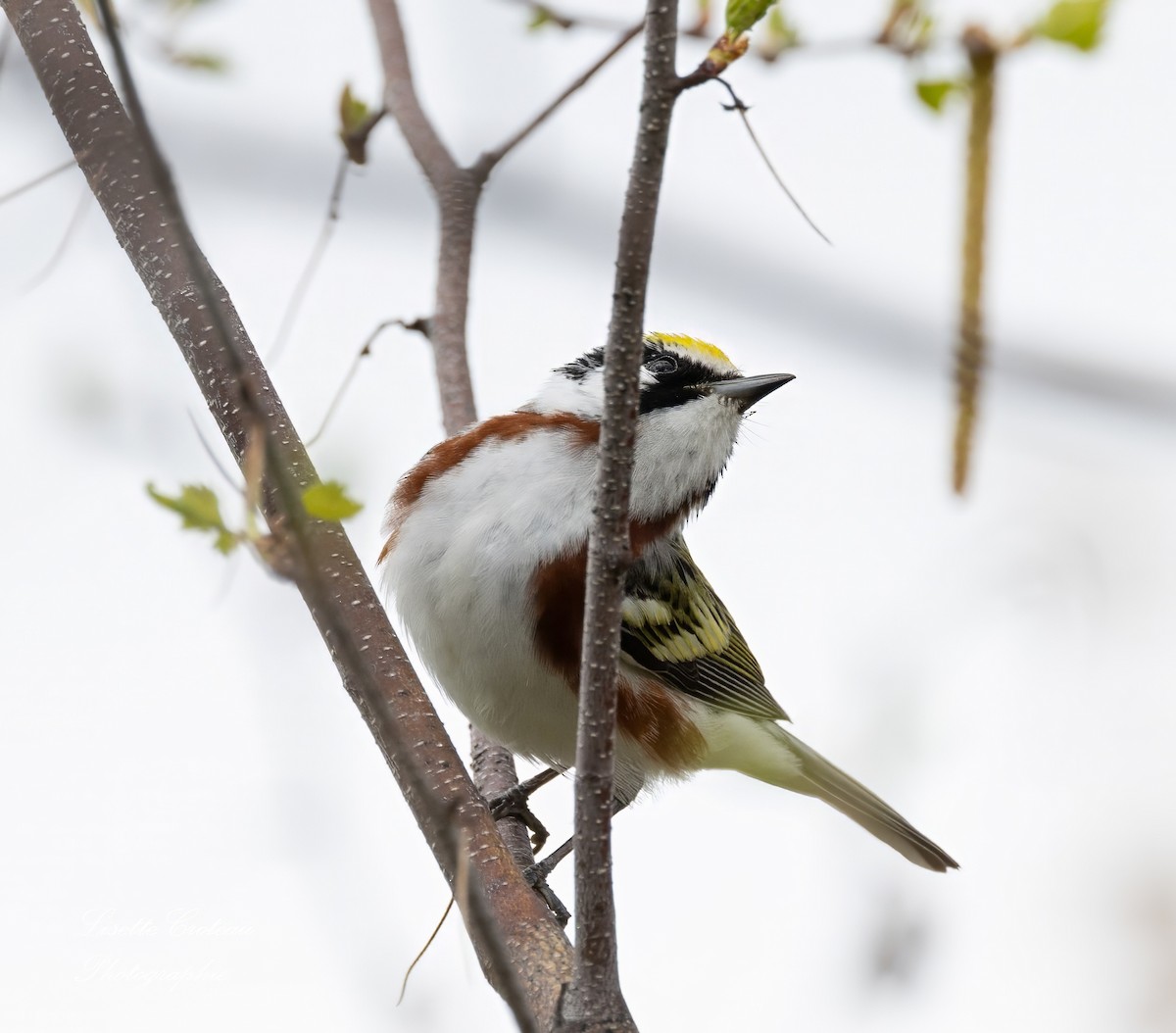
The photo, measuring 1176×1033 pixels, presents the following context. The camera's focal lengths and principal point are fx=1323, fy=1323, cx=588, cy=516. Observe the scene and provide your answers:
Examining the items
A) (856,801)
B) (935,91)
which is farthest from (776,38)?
(856,801)

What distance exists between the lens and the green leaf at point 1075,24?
2.64 metres

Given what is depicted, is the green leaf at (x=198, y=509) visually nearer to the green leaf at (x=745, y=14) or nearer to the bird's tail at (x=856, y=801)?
the green leaf at (x=745, y=14)

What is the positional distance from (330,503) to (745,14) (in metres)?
1.02

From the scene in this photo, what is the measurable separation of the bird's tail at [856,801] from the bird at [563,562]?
811mm

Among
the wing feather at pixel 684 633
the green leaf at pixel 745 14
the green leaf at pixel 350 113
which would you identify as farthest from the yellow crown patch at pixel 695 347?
the green leaf at pixel 745 14

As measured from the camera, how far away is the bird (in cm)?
407

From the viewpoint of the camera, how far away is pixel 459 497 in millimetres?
4254

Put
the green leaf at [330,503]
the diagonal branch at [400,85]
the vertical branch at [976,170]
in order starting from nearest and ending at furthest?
the green leaf at [330,503] → the vertical branch at [976,170] → the diagonal branch at [400,85]

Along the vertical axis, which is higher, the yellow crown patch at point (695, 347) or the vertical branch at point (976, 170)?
the yellow crown patch at point (695, 347)

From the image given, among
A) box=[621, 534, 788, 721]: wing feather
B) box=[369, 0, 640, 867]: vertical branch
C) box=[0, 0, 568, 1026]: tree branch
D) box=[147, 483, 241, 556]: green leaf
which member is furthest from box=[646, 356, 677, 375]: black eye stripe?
box=[147, 483, 241, 556]: green leaf

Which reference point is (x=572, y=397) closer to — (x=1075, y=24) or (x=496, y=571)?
(x=496, y=571)

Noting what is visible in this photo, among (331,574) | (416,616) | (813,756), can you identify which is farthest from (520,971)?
(813,756)

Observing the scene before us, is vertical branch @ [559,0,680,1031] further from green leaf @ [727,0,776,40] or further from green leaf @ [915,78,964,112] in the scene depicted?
green leaf @ [915,78,964,112]

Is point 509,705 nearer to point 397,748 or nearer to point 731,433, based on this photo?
point 731,433
